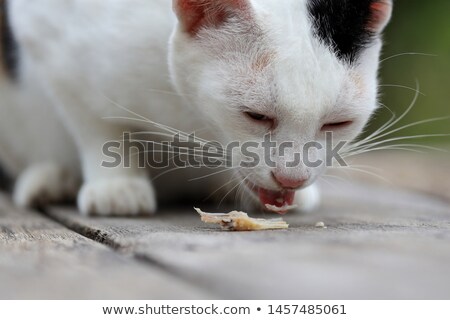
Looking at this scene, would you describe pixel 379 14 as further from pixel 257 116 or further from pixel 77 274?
pixel 77 274

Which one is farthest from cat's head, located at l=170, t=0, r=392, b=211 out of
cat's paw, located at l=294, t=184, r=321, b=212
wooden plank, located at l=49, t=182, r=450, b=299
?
cat's paw, located at l=294, t=184, r=321, b=212

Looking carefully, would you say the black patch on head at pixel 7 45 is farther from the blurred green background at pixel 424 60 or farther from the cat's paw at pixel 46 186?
the blurred green background at pixel 424 60

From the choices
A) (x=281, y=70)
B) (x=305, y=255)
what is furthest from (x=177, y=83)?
(x=305, y=255)

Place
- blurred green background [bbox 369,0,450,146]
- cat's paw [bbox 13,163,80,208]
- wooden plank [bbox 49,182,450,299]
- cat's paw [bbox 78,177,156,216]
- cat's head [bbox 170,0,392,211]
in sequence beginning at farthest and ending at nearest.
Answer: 1. blurred green background [bbox 369,0,450,146]
2. cat's paw [bbox 13,163,80,208]
3. cat's paw [bbox 78,177,156,216]
4. cat's head [bbox 170,0,392,211]
5. wooden plank [bbox 49,182,450,299]

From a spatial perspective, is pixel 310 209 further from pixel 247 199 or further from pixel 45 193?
pixel 45 193

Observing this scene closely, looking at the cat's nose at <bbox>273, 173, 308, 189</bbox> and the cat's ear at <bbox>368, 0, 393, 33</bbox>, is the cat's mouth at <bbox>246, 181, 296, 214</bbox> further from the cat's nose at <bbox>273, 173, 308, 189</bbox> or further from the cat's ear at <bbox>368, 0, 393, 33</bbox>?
the cat's ear at <bbox>368, 0, 393, 33</bbox>

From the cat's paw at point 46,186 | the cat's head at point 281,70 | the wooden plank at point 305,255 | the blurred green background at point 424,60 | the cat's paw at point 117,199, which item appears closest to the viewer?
the wooden plank at point 305,255

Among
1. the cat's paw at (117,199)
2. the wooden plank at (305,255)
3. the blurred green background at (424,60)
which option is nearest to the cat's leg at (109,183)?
the cat's paw at (117,199)
